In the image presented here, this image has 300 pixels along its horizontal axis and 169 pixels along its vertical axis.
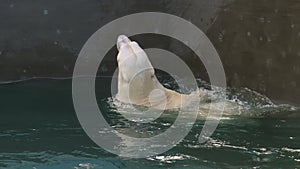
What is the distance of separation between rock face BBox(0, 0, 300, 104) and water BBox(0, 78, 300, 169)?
31cm

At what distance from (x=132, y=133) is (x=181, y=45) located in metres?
2.28

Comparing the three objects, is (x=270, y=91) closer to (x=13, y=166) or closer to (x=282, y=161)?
(x=282, y=161)

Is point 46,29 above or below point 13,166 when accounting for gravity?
above

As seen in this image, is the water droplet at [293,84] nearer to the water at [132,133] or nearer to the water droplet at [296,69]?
the water droplet at [296,69]

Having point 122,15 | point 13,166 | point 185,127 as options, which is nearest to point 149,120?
point 185,127

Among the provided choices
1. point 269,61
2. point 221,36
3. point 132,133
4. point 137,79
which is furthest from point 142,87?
point 269,61

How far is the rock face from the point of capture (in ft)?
19.0

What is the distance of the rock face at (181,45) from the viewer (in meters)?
5.80

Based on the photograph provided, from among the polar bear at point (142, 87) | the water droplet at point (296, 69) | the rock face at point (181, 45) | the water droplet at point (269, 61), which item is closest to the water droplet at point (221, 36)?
the rock face at point (181, 45)

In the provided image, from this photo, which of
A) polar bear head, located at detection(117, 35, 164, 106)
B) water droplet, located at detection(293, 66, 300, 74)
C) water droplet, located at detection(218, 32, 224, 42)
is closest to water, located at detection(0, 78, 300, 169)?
polar bear head, located at detection(117, 35, 164, 106)

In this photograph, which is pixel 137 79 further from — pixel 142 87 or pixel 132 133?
pixel 132 133

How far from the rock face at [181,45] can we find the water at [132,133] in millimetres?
306

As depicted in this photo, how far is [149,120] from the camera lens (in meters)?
5.08

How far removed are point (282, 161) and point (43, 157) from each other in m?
1.86
